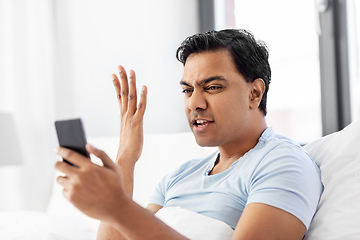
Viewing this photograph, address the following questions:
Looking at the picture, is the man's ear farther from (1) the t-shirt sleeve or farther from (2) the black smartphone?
(2) the black smartphone

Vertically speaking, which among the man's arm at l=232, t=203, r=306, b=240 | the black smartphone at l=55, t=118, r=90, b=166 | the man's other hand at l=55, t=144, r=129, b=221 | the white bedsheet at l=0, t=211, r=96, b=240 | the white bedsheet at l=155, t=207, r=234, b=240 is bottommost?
the white bedsheet at l=0, t=211, r=96, b=240

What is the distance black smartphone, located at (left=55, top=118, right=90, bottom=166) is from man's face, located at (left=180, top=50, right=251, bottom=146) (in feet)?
1.64

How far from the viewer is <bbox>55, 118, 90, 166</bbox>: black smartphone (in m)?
0.63

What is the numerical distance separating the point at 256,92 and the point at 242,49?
13 centimetres

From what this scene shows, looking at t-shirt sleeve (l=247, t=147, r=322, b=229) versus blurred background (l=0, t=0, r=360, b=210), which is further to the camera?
blurred background (l=0, t=0, r=360, b=210)

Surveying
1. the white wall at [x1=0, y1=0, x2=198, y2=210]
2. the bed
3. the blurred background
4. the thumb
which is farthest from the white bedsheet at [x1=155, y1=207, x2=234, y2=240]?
the white wall at [x1=0, y1=0, x2=198, y2=210]

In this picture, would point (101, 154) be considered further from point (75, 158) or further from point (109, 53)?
point (109, 53)

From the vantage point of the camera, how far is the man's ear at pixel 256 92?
1.12 metres

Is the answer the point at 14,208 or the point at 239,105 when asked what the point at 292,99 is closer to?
the point at 239,105

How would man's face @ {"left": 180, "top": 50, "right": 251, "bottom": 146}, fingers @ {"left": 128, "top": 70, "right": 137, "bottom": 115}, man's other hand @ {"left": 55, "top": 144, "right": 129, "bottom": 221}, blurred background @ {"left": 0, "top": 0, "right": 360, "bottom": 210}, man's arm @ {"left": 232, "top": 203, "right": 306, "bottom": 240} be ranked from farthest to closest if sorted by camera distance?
1. blurred background @ {"left": 0, "top": 0, "right": 360, "bottom": 210}
2. fingers @ {"left": 128, "top": 70, "right": 137, "bottom": 115}
3. man's face @ {"left": 180, "top": 50, "right": 251, "bottom": 146}
4. man's arm @ {"left": 232, "top": 203, "right": 306, "bottom": 240}
5. man's other hand @ {"left": 55, "top": 144, "right": 129, "bottom": 221}

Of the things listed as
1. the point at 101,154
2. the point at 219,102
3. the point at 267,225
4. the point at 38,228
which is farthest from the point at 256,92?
the point at 38,228

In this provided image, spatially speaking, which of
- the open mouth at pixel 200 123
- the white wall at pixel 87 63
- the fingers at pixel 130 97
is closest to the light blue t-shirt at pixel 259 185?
the open mouth at pixel 200 123

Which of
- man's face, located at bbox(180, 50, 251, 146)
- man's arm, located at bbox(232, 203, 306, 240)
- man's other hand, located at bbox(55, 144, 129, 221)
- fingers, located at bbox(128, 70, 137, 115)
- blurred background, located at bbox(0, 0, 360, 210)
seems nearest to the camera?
man's other hand, located at bbox(55, 144, 129, 221)

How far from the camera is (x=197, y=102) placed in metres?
1.10
